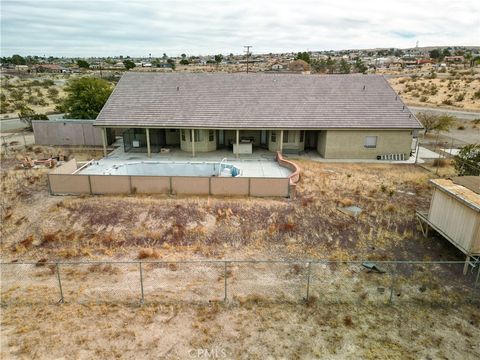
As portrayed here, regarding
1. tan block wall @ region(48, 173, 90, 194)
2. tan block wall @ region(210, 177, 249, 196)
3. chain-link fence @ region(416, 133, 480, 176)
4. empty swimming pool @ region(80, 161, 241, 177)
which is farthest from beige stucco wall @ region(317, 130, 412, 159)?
tan block wall @ region(48, 173, 90, 194)

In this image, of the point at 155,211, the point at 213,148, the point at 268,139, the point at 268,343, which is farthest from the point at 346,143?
the point at 268,343

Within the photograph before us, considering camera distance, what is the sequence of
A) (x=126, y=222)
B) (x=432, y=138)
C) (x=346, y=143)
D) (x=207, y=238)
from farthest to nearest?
(x=432, y=138) < (x=346, y=143) < (x=126, y=222) < (x=207, y=238)

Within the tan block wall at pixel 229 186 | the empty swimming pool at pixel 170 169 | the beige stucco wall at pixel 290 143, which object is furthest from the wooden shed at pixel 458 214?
the beige stucco wall at pixel 290 143

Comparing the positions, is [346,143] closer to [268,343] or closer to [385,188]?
[385,188]

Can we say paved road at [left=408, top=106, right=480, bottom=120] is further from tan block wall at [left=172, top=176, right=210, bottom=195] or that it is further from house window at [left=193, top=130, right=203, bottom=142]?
tan block wall at [left=172, top=176, right=210, bottom=195]

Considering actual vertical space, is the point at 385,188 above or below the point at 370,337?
above

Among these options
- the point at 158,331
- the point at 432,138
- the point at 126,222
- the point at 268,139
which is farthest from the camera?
the point at 432,138
